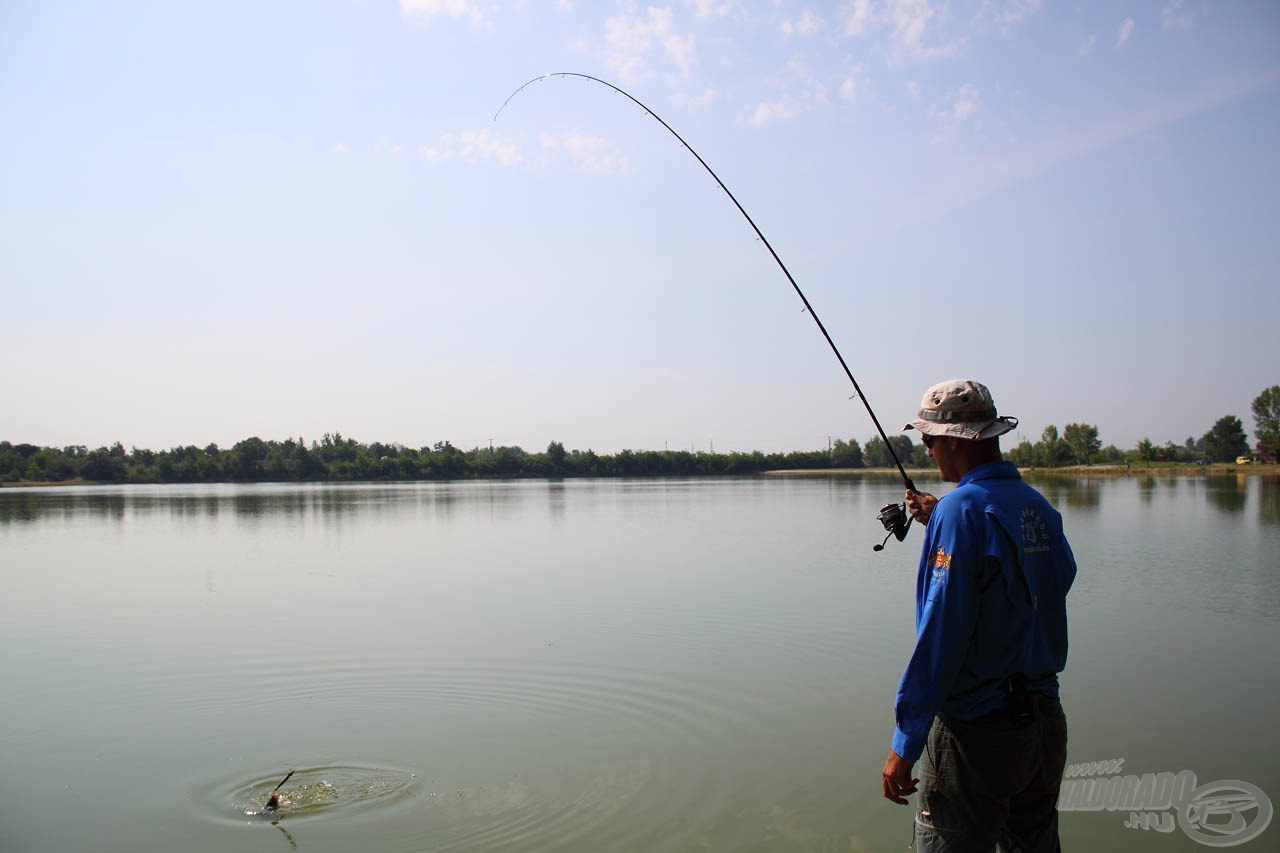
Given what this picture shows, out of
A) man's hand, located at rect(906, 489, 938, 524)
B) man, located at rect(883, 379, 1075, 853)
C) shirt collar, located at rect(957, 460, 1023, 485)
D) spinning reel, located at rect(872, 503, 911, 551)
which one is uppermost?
shirt collar, located at rect(957, 460, 1023, 485)

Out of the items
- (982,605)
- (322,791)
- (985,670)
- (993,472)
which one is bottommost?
(322,791)

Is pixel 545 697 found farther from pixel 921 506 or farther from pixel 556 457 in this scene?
pixel 556 457

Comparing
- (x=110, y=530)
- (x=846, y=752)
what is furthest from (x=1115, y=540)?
(x=110, y=530)

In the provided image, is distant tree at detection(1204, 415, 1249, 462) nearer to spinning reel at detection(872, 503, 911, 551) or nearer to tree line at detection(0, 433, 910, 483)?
tree line at detection(0, 433, 910, 483)

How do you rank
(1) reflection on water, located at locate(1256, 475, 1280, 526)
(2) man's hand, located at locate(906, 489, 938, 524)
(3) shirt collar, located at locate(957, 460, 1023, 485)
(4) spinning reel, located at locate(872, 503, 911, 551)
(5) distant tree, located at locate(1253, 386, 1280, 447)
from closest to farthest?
1. (3) shirt collar, located at locate(957, 460, 1023, 485)
2. (2) man's hand, located at locate(906, 489, 938, 524)
3. (4) spinning reel, located at locate(872, 503, 911, 551)
4. (1) reflection on water, located at locate(1256, 475, 1280, 526)
5. (5) distant tree, located at locate(1253, 386, 1280, 447)

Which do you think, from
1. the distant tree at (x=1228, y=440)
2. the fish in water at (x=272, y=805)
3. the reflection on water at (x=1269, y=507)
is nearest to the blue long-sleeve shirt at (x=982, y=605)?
the fish in water at (x=272, y=805)

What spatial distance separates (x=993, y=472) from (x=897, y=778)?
987 mm

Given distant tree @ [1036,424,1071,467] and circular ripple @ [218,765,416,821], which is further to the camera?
distant tree @ [1036,424,1071,467]

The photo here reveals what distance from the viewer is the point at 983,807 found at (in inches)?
100

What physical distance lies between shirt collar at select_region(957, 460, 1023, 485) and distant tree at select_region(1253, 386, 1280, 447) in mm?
103210

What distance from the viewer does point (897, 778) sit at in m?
2.59

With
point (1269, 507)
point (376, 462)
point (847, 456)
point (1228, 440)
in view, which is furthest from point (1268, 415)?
point (376, 462)

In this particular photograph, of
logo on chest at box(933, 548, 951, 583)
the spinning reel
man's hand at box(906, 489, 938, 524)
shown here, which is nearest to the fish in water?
the spinning reel

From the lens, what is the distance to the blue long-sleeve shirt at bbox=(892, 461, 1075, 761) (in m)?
2.49
